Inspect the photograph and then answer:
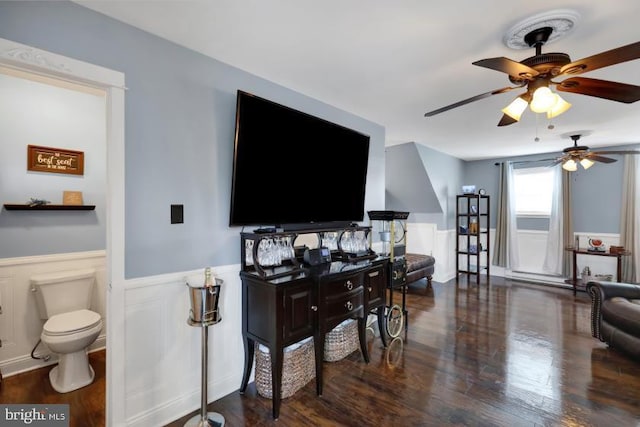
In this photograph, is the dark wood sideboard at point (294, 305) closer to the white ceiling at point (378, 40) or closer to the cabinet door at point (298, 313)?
the cabinet door at point (298, 313)

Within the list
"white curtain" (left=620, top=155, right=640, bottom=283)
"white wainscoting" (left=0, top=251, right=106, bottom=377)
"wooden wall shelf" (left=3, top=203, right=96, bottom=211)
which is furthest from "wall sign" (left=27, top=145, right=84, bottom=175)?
"white curtain" (left=620, top=155, right=640, bottom=283)

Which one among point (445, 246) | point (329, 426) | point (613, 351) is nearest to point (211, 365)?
point (329, 426)

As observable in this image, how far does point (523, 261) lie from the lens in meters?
5.67

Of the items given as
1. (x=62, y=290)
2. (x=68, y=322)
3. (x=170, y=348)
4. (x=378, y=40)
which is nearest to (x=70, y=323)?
(x=68, y=322)

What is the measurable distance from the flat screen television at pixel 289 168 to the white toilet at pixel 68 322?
1.39 meters

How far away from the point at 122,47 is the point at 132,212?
920mm

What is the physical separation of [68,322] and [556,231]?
22.2ft

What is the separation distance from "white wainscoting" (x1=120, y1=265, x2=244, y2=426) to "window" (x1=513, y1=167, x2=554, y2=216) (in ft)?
18.8

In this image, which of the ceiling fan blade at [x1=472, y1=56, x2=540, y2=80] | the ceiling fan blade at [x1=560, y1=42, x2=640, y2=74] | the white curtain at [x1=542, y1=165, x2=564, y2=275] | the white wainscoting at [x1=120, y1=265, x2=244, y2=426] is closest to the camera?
the ceiling fan blade at [x1=560, y1=42, x2=640, y2=74]

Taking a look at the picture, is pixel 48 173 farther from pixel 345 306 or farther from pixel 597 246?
pixel 597 246

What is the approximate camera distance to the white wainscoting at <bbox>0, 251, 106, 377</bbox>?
7.59ft

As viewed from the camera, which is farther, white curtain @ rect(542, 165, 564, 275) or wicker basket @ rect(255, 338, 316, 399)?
white curtain @ rect(542, 165, 564, 275)

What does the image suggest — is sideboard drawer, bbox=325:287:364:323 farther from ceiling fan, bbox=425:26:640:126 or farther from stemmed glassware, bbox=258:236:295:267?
ceiling fan, bbox=425:26:640:126

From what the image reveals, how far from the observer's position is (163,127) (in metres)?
1.81
